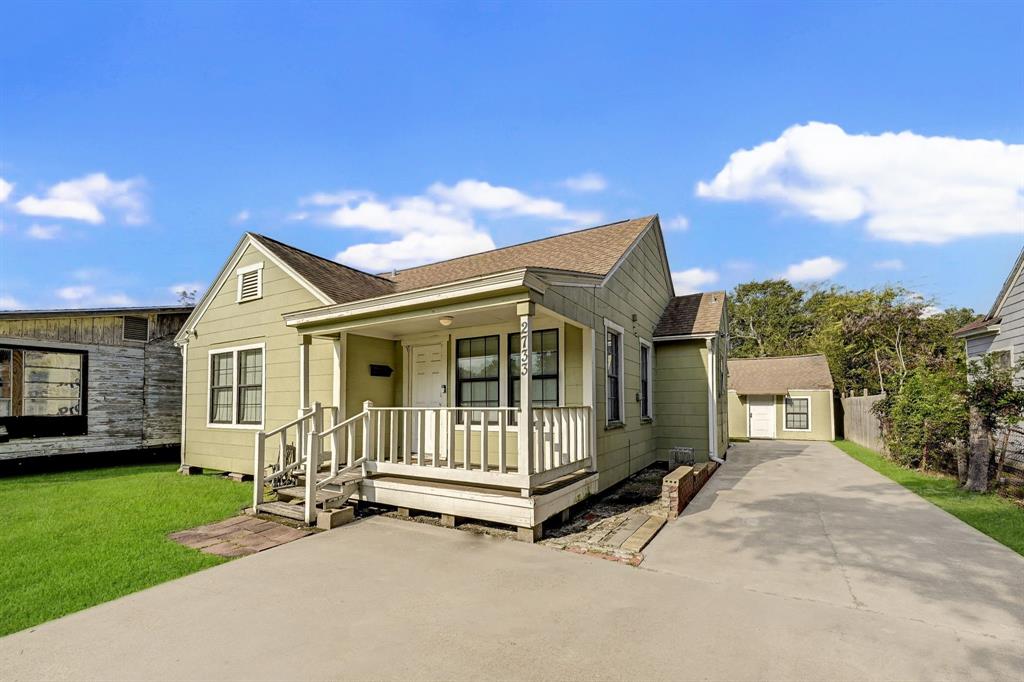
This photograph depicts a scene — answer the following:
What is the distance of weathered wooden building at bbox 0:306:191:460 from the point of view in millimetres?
9828

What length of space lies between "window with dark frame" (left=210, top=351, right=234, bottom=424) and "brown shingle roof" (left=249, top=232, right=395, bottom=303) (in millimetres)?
2460

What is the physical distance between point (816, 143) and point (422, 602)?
73.0 ft

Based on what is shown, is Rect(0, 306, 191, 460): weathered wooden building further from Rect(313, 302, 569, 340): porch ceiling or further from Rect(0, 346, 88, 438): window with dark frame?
Rect(313, 302, 569, 340): porch ceiling

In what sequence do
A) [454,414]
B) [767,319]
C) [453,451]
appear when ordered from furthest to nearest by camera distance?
[767,319] → [454,414] → [453,451]

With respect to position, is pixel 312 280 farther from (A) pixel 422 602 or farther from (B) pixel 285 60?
(A) pixel 422 602

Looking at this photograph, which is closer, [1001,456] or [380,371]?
[1001,456]

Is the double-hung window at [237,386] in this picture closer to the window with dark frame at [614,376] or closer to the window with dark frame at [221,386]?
the window with dark frame at [221,386]

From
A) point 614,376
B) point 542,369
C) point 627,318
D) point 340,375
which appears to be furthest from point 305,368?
point 627,318

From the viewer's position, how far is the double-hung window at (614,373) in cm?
786

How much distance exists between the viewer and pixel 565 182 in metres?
13.7

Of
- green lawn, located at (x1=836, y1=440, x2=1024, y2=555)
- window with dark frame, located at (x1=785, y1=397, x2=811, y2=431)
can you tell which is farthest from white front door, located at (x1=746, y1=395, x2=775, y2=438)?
green lawn, located at (x1=836, y1=440, x2=1024, y2=555)

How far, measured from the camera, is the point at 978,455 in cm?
793

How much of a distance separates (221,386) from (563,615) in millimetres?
9317

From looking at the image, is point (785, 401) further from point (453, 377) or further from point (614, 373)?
point (453, 377)
